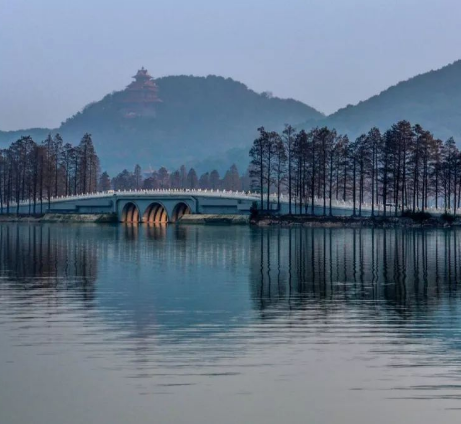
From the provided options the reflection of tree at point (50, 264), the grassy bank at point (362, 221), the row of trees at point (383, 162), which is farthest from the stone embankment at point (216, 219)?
the reflection of tree at point (50, 264)

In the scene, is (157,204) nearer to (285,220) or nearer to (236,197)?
(236,197)

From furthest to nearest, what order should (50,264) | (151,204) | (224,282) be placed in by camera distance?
(151,204), (50,264), (224,282)

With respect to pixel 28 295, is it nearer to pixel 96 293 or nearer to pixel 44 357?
pixel 96 293

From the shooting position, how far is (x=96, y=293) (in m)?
31.3

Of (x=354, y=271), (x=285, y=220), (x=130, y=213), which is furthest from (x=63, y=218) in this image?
(x=354, y=271)

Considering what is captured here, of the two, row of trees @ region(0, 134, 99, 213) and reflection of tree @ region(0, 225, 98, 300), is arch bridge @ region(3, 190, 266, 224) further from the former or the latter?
reflection of tree @ region(0, 225, 98, 300)

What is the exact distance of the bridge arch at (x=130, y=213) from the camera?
131500 millimetres

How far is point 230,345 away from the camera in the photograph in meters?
20.8

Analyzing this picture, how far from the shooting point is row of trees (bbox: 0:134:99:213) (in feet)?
455

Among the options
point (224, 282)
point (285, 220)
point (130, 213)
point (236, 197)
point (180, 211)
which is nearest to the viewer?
point (224, 282)

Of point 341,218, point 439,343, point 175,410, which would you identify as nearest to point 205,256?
point 439,343

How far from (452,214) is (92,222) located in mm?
52759

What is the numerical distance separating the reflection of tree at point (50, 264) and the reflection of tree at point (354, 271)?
24.5ft

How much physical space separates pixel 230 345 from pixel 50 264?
2514 cm
